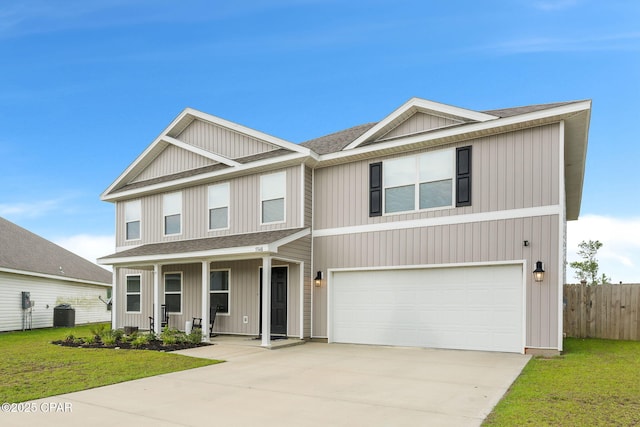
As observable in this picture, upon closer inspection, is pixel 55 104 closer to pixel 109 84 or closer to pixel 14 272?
pixel 109 84

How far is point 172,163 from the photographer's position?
1591cm

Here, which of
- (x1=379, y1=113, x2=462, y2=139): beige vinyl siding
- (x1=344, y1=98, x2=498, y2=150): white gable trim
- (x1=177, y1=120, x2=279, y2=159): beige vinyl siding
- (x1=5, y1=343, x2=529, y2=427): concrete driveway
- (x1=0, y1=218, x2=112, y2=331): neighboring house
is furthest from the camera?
(x1=0, y1=218, x2=112, y2=331): neighboring house

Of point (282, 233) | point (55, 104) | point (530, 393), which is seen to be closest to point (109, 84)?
point (55, 104)

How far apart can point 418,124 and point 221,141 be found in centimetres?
659

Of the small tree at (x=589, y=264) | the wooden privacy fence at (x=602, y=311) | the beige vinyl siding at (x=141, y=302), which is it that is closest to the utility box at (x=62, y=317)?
the beige vinyl siding at (x=141, y=302)

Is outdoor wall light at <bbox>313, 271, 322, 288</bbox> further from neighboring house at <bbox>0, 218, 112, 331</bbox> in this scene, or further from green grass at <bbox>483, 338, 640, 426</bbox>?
neighboring house at <bbox>0, 218, 112, 331</bbox>

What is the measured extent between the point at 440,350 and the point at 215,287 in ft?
23.6

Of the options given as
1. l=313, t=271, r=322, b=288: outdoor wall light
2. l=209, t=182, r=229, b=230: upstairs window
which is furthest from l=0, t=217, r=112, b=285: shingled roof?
l=313, t=271, r=322, b=288: outdoor wall light

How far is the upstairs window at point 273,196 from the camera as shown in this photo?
12945 millimetres

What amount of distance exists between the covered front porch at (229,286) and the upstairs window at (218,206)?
62 cm

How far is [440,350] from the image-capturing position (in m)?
10.4

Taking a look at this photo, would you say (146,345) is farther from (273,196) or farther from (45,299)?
(45,299)

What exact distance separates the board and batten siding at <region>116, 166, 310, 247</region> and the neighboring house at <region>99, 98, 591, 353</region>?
45 millimetres

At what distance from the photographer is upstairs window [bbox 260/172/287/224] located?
42.5 feet
